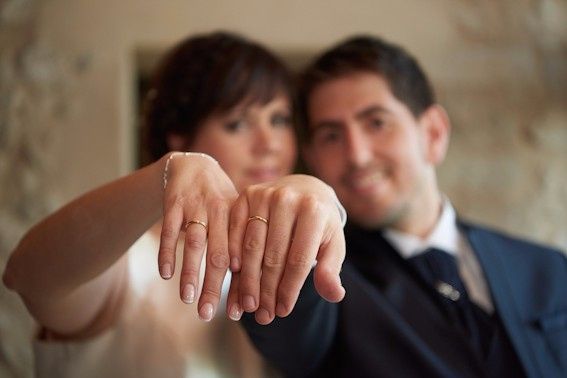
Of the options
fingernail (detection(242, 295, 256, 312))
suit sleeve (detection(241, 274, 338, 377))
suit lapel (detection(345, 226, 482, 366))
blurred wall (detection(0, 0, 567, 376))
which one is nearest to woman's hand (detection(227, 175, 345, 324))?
fingernail (detection(242, 295, 256, 312))

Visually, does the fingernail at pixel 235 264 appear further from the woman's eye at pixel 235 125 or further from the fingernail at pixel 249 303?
the woman's eye at pixel 235 125

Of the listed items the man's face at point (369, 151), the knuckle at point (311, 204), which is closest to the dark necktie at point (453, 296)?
the man's face at point (369, 151)

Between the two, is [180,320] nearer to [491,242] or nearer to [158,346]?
[158,346]

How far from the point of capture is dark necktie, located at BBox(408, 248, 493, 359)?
3.78 feet

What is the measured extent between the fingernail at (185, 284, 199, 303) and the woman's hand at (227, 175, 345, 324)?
0.14ft

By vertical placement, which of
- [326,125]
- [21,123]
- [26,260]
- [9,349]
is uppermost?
[26,260]

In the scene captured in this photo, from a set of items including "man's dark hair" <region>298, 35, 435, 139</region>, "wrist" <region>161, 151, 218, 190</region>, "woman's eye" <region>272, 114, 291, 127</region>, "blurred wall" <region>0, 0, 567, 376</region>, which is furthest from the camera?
"blurred wall" <region>0, 0, 567, 376</region>

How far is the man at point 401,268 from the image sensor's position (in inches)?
42.3

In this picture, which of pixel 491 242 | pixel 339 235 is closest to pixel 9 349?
pixel 491 242

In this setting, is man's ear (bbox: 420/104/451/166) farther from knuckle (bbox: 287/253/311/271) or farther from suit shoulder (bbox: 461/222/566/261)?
knuckle (bbox: 287/253/311/271)

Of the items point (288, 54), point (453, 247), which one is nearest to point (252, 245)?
point (453, 247)

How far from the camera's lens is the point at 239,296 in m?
0.66

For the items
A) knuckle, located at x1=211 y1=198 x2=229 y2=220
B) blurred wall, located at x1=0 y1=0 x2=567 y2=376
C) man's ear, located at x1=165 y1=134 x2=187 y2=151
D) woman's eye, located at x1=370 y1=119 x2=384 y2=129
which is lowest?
blurred wall, located at x1=0 y1=0 x2=567 y2=376

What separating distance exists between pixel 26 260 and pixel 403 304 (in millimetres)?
634
